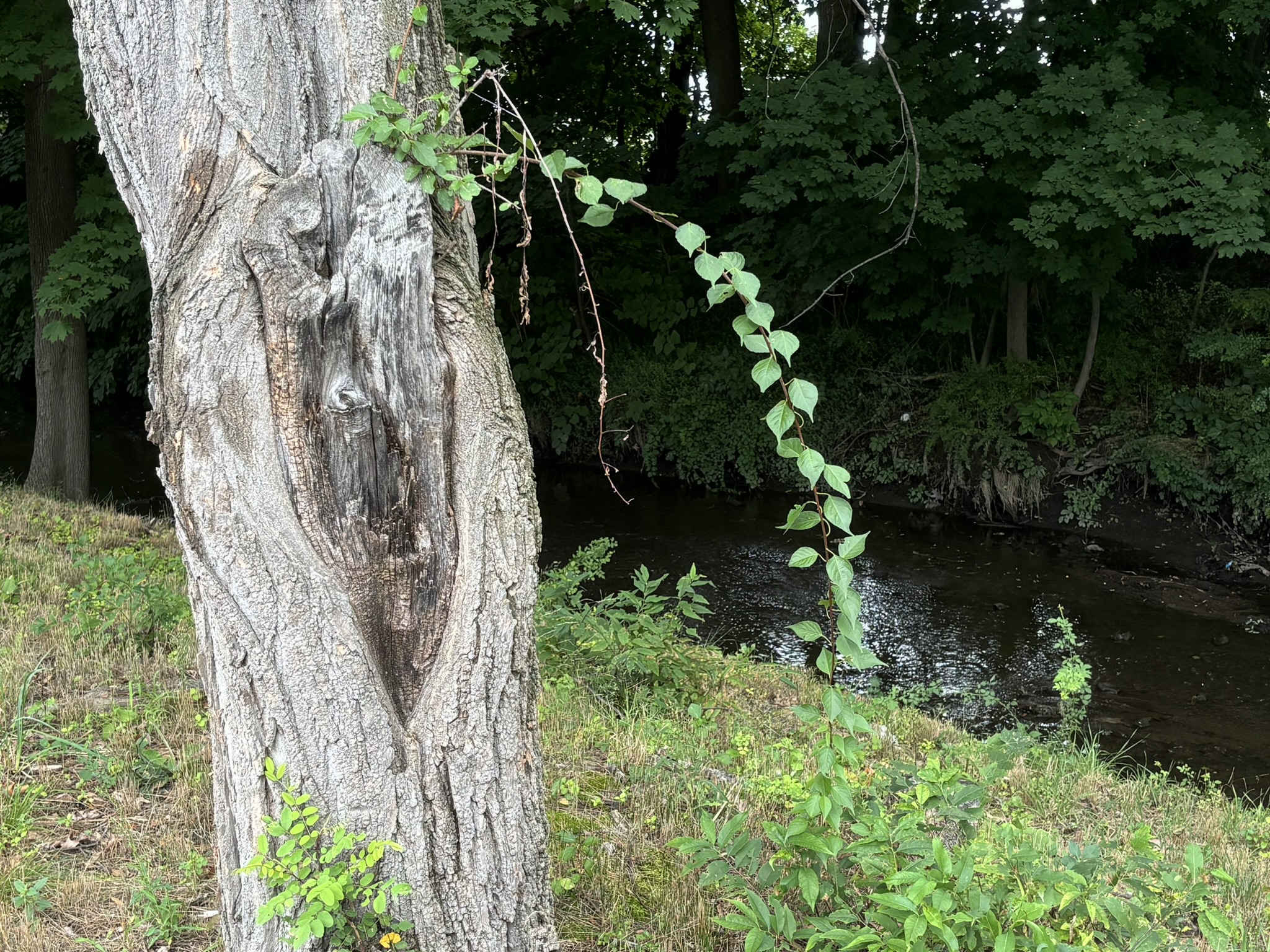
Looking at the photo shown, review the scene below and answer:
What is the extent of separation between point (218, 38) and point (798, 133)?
8.65 metres

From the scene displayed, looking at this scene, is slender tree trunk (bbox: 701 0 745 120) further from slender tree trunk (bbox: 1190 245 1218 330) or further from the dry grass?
the dry grass

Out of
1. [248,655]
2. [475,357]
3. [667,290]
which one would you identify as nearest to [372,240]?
[475,357]

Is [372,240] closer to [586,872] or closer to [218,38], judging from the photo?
[218,38]

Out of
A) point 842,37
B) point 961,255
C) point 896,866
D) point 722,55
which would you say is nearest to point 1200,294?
point 961,255

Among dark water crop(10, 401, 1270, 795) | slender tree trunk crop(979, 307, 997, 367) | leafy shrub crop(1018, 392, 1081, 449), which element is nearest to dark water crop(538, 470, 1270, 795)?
dark water crop(10, 401, 1270, 795)

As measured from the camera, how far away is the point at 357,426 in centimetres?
210

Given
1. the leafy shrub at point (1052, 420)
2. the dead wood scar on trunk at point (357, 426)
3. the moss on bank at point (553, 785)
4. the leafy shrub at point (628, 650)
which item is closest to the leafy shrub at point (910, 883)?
the moss on bank at point (553, 785)

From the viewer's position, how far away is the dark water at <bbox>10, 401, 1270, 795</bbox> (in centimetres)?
706

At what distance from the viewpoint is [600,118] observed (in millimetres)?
15578

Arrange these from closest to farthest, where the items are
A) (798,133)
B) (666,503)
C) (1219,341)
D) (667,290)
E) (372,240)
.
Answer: (372,240), (798,133), (1219,341), (666,503), (667,290)

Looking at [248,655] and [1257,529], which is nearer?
[248,655]

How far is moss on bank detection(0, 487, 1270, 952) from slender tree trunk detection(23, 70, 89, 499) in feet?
16.0

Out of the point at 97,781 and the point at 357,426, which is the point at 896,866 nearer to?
the point at 357,426

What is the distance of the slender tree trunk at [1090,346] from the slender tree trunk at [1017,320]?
2.24 feet
